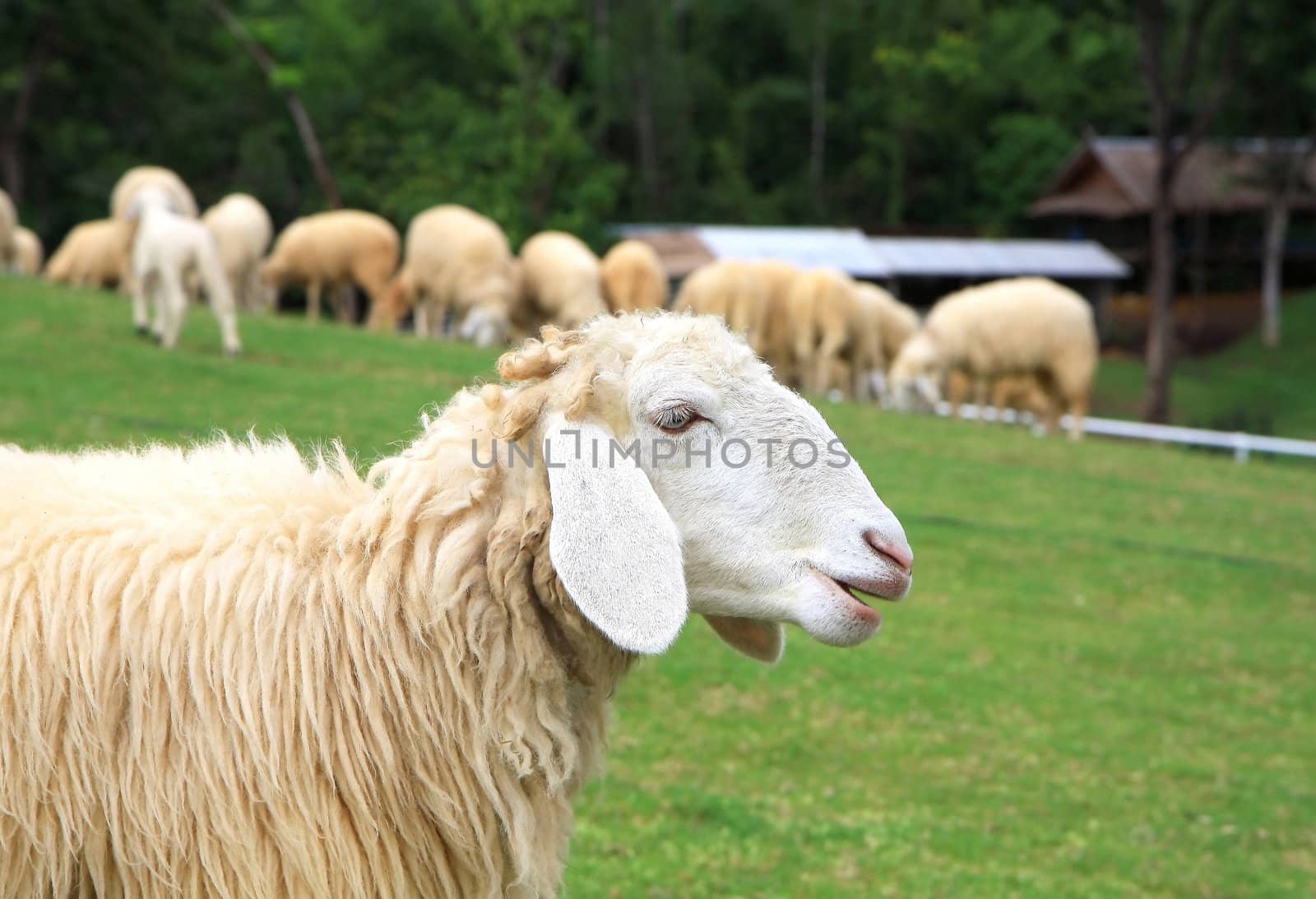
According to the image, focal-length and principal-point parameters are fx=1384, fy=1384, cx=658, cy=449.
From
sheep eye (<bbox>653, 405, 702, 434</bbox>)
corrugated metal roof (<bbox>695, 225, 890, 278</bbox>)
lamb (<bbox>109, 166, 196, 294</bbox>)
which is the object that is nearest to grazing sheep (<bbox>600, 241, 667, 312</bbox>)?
lamb (<bbox>109, 166, 196, 294</bbox>)

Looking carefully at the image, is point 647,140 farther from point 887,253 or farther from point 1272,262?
point 1272,262

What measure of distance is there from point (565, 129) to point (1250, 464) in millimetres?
26161

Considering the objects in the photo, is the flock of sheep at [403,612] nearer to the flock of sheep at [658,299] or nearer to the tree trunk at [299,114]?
the flock of sheep at [658,299]

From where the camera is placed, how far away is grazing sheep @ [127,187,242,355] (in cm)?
1310

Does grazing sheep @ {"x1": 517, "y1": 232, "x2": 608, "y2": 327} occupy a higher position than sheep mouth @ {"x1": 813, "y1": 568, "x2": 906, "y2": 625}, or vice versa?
grazing sheep @ {"x1": 517, "y1": 232, "x2": 608, "y2": 327}

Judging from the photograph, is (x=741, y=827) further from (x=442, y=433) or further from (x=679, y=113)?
(x=679, y=113)

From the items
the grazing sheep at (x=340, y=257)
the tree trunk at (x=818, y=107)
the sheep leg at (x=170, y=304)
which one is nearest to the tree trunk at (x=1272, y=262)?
the tree trunk at (x=818, y=107)

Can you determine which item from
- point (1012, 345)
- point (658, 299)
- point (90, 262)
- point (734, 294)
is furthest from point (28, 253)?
point (1012, 345)

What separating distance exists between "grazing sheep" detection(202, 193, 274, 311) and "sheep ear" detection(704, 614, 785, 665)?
19.3 metres

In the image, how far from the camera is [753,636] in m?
3.16

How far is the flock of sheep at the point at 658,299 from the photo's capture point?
66.9 feet

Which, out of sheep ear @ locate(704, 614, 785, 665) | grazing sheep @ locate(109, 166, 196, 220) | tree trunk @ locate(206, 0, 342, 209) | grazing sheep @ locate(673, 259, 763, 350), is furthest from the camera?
tree trunk @ locate(206, 0, 342, 209)

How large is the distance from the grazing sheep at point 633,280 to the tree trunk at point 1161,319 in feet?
32.8

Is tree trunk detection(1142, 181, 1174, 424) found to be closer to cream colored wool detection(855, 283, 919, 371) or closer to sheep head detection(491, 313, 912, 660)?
cream colored wool detection(855, 283, 919, 371)
